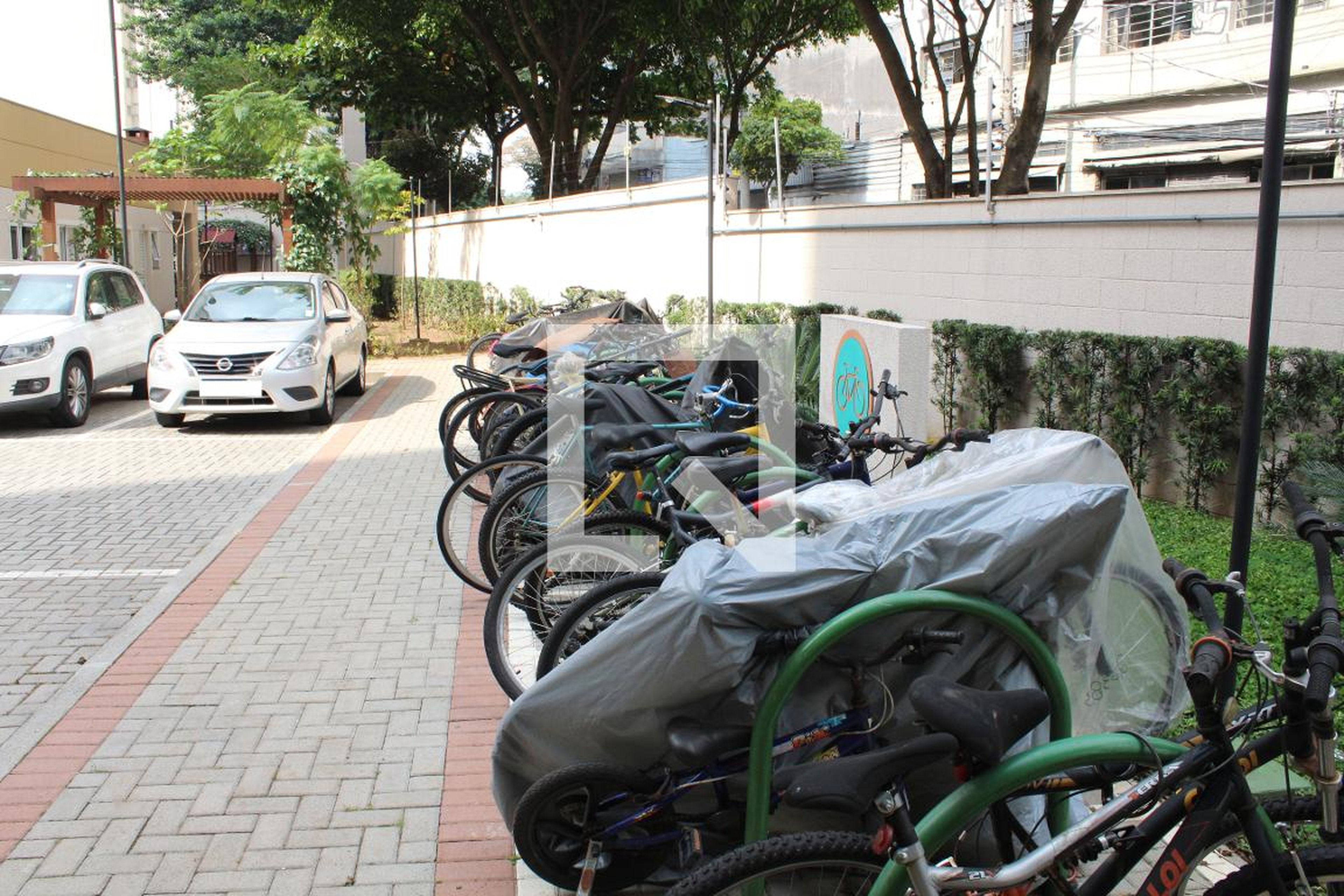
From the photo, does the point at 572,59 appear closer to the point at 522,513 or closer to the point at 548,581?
the point at 522,513

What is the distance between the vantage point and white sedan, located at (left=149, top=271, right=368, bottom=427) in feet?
39.4

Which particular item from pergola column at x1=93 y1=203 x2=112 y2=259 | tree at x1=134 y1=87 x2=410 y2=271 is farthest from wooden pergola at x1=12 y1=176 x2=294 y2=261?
pergola column at x1=93 y1=203 x2=112 y2=259

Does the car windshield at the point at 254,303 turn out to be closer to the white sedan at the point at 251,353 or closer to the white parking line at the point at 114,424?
the white sedan at the point at 251,353

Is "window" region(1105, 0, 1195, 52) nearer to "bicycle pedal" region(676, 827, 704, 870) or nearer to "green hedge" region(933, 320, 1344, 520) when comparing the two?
"green hedge" region(933, 320, 1344, 520)

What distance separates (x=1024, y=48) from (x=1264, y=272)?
22526 millimetres

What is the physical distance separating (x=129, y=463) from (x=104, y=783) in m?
6.92

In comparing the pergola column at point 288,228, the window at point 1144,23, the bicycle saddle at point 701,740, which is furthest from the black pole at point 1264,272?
the window at point 1144,23

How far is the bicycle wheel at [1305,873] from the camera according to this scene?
Answer: 2256 millimetres

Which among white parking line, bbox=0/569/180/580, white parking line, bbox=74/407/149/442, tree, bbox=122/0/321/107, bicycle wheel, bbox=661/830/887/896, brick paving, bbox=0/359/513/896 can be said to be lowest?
brick paving, bbox=0/359/513/896

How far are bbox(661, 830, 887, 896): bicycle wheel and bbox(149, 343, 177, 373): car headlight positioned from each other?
35.9 feet

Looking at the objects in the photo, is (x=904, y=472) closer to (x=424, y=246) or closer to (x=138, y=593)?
(x=138, y=593)

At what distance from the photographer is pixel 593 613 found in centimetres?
401

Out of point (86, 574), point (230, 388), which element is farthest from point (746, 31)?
point (86, 574)

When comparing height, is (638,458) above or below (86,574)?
above
